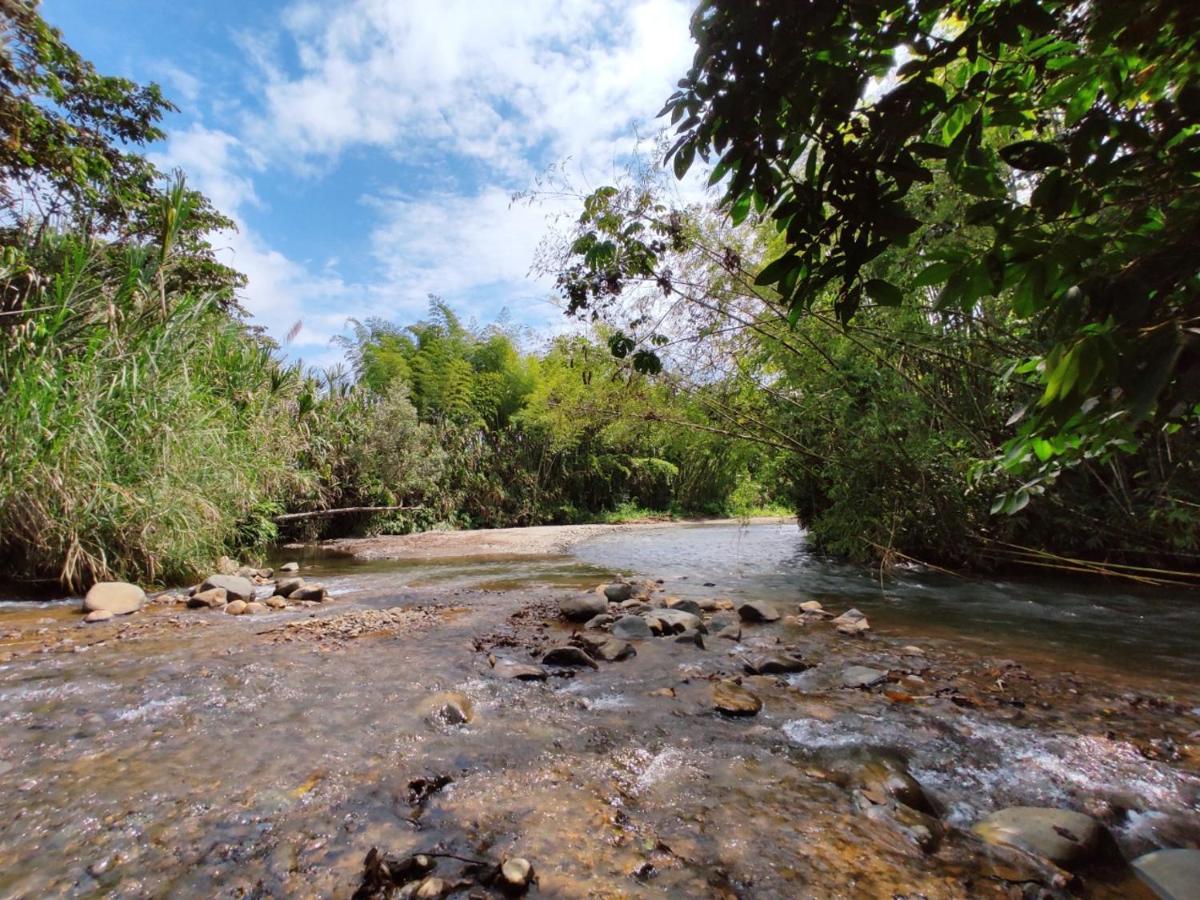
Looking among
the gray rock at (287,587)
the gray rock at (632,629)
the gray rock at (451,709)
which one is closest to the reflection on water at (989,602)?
the gray rock at (632,629)

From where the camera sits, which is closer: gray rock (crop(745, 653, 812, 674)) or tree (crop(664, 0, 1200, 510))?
tree (crop(664, 0, 1200, 510))

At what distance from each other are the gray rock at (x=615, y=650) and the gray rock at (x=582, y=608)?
870 millimetres

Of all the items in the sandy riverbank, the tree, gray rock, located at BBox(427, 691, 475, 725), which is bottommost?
the sandy riverbank

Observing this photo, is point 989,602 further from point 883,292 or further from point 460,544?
point 460,544

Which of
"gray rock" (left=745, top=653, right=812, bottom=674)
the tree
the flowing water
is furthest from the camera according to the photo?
"gray rock" (left=745, top=653, right=812, bottom=674)

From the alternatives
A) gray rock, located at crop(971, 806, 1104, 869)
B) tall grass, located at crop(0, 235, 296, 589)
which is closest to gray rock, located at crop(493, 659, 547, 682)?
gray rock, located at crop(971, 806, 1104, 869)

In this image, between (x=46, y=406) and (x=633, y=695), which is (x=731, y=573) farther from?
(x=46, y=406)

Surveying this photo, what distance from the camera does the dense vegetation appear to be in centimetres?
107

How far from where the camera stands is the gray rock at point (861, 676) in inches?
110

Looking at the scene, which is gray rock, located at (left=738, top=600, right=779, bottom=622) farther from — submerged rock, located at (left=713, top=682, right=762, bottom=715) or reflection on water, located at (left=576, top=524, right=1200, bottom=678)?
submerged rock, located at (left=713, top=682, right=762, bottom=715)

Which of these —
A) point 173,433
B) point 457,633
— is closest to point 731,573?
point 457,633

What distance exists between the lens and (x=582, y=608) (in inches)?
167

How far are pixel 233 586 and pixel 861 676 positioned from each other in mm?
4750

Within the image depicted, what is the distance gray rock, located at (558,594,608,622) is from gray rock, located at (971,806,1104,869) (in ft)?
9.26
